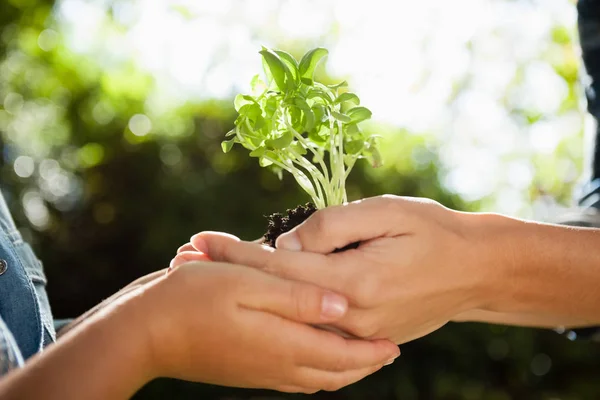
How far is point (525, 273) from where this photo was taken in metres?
1.45

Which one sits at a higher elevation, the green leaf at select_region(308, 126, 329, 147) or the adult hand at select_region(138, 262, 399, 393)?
the green leaf at select_region(308, 126, 329, 147)

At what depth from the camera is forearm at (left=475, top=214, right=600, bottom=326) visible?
1.41 meters

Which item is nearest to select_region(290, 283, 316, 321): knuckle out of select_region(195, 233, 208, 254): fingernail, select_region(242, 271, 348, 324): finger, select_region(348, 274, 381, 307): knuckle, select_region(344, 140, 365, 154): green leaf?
select_region(242, 271, 348, 324): finger

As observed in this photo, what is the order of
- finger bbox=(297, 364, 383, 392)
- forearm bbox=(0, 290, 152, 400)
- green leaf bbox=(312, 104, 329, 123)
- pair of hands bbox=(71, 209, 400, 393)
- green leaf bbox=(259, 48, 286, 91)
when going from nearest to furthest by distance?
forearm bbox=(0, 290, 152, 400)
pair of hands bbox=(71, 209, 400, 393)
finger bbox=(297, 364, 383, 392)
green leaf bbox=(259, 48, 286, 91)
green leaf bbox=(312, 104, 329, 123)

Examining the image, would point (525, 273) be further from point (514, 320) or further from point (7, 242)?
point (7, 242)

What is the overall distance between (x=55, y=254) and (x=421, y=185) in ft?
7.90

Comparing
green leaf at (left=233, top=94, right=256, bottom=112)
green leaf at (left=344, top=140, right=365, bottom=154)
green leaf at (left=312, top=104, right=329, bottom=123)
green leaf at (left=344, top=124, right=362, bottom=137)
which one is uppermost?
green leaf at (left=233, top=94, right=256, bottom=112)

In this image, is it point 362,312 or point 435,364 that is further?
point 435,364

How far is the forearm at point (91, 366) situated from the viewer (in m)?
0.98

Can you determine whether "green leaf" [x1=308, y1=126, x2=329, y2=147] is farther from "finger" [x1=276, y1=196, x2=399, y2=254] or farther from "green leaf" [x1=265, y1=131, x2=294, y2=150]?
"finger" [x1=276, y1=196, x2=399, y2=254]

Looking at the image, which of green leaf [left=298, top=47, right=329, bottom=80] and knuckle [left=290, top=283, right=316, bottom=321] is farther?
green leaf [left=298, top=47, right=329, bottom=80]

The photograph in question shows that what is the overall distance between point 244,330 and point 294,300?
111mm

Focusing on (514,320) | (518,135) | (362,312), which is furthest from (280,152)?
(518,135)

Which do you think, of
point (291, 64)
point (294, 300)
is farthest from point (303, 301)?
point (291, 64)
